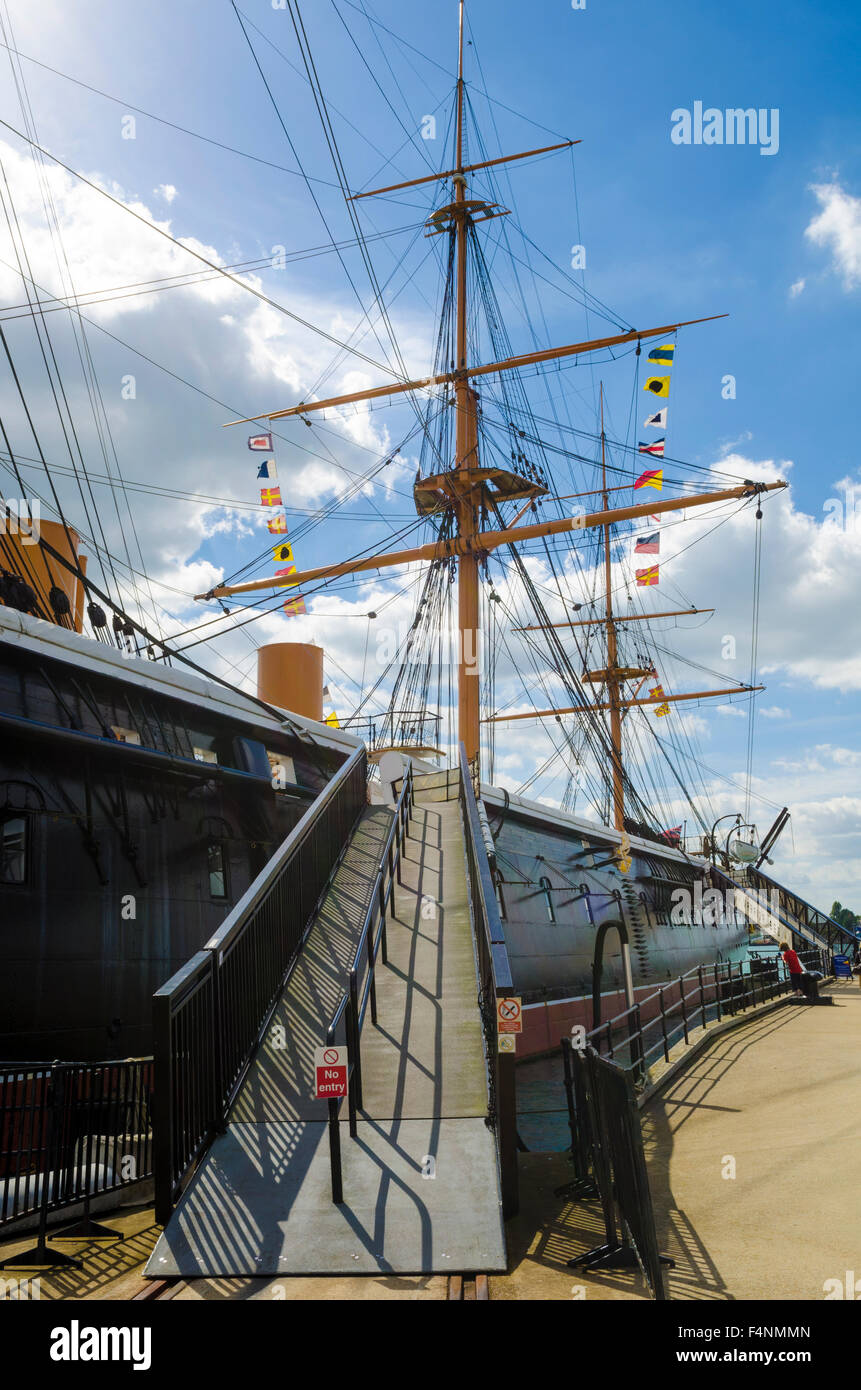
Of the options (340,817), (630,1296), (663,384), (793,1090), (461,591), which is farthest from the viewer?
(461,591)

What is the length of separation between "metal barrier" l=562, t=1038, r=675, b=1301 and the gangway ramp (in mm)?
689

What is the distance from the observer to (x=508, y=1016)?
6.04 meters

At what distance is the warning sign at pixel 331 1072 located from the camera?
5.58 meters

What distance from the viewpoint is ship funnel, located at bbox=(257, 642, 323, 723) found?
2002cm

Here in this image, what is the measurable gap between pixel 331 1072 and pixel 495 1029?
160cm

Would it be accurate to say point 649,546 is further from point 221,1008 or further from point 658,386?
point 221,1008

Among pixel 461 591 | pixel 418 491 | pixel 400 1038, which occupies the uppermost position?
pixel 418 491

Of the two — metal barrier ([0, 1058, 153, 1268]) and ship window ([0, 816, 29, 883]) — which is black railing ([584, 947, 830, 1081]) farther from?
ship window ([0, 816, 29, 883])

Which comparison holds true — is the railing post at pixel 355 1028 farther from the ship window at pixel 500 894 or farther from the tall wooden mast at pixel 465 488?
the tall wooden mast at pixel 465 488

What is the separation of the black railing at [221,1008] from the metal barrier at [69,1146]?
65 cm
